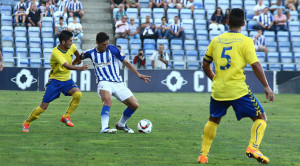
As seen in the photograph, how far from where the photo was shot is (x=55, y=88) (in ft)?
37.7

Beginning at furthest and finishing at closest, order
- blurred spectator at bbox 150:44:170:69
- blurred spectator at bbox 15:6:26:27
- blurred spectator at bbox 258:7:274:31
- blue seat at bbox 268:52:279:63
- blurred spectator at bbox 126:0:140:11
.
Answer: blurred spectator at bbox 126:0:140:11 → blurred spectator at bbox 258:7:274:31 → blue seat at bbox 268:52:279:63 → blurred spectator at bbox 15:6:26:27 → blurred spectator at bbox 150:44:170:69

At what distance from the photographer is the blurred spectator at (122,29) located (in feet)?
85.7

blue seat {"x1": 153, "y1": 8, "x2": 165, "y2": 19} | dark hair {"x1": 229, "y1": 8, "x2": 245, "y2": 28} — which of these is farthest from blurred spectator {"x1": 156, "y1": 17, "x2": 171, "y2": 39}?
dark hair {"x1": 229, "y1": 8, "x2": 245, "y2": 28}

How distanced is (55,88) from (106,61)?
1.36m

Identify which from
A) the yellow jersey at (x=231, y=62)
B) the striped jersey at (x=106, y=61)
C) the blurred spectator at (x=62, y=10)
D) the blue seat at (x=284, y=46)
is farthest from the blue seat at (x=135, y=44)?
the yellow jersey at (x=231, y=62)

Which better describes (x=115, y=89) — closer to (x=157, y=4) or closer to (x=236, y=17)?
(x=236, y=17)

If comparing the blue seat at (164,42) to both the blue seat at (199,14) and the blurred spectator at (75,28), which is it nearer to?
the blue seat at (199,14)

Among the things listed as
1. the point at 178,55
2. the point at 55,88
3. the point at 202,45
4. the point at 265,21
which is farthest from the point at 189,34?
the point at 55,88

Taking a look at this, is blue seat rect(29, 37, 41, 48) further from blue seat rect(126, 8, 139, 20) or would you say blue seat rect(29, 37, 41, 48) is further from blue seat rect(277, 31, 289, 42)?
blue seat rect(277, 31, 289, 42)

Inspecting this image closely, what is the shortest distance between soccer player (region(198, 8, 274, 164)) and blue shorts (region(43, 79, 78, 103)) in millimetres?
4703

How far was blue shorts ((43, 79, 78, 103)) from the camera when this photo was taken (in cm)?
1134

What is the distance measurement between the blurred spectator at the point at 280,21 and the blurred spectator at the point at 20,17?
11971 millimetres

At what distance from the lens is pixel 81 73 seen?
2348cm

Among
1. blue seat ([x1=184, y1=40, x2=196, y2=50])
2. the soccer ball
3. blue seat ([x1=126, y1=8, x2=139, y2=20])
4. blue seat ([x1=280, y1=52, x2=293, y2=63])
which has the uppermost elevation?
blue seat ([x1=126, y1=8, x2=139, y2=20])
